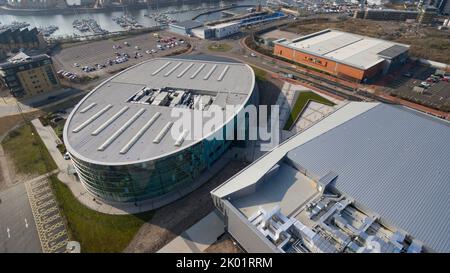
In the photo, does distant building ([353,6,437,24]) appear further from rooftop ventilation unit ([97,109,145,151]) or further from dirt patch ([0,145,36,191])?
dirt patch ([0,145,36,191])

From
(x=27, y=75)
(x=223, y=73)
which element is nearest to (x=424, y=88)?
(x=223, y=73)

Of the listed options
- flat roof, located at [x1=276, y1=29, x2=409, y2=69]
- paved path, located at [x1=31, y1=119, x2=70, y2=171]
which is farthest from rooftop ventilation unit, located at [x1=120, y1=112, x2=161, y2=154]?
flat roof, located at [x1=276, y1=29, x2=409, y2=69]

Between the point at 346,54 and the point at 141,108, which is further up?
the point at 141,108

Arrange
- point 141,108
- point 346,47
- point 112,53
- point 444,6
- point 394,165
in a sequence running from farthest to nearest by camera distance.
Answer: point 444,6 < point 112,53 < point 346,47 < point 141,108 < point 394,165

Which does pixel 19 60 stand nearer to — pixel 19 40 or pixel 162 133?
pixel 19 40

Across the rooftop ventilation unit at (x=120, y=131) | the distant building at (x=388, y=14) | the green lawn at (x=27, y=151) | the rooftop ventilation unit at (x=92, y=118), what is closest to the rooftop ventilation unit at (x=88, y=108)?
the rooftop ventilation unit at (x=92, y=118)
